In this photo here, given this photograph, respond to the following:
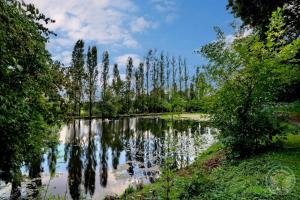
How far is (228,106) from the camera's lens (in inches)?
430

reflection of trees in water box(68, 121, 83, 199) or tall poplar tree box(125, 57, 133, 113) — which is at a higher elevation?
tall poplar tree box(125, 57, 133, 113)

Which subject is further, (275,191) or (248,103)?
(248,103)

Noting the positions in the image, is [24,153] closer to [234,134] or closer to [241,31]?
[234,134]

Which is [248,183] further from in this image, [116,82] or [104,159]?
[116,82]

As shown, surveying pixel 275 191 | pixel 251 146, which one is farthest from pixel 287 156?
pixel 275 191

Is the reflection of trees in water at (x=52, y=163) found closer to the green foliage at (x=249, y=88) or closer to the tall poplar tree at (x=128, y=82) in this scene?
the green foliage at (x=249, y=88)

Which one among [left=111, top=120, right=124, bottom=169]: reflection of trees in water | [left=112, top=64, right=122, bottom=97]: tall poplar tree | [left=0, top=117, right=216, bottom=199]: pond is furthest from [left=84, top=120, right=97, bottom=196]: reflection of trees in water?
[left=112, top=64, right=122, bottom=97]: tall poplar tree

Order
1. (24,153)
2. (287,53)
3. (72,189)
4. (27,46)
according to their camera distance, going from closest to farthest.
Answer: (27,46), (24,153), (287,53), (72,189)

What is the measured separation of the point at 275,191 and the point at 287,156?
3.38 metres
